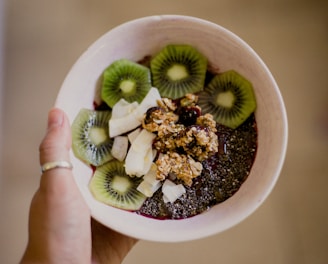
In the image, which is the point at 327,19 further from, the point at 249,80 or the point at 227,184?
the point at 227,184

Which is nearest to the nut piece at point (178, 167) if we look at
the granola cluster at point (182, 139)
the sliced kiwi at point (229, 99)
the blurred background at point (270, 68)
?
the granola cluster at point (182, 139)

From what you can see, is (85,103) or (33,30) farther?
(33,30)

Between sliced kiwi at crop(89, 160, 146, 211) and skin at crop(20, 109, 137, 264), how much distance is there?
5 centimetres

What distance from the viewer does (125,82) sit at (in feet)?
2.65

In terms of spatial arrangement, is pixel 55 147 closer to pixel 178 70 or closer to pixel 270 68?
pixel 178 70

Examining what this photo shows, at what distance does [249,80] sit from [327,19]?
499mm

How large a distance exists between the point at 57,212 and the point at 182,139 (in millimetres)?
223

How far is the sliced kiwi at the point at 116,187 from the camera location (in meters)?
0.75

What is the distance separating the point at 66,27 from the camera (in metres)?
1.15

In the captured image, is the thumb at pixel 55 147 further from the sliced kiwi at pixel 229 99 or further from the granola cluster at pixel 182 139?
the sliced kiwi at pixel 229 99

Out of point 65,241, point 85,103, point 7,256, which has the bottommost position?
point 65,241

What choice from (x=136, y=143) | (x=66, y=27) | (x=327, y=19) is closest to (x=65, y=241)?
(x=136, y=143)

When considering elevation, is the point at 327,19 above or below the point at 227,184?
above

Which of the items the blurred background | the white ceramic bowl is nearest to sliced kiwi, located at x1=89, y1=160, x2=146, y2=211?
the white ceramic bowl
